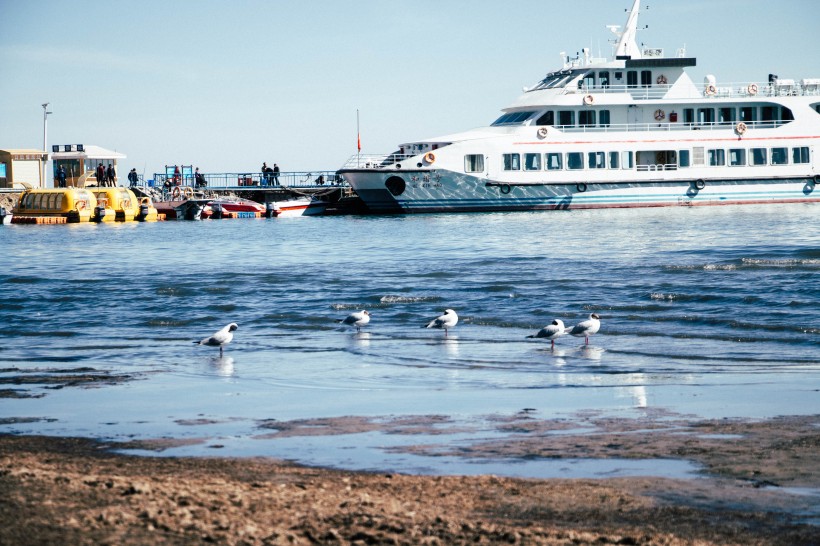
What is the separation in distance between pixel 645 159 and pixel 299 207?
19644 mm

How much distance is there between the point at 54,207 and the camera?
174 ft

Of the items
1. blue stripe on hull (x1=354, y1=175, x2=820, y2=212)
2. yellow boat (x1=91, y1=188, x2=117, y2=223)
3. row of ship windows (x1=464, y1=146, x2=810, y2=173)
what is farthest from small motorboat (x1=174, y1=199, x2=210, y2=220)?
row of ship windows (x1=464, y1=146, x2=810, y2=173)

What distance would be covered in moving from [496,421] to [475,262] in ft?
59.4

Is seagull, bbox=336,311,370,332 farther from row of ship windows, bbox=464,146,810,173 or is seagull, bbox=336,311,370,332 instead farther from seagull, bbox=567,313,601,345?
row of ship windows, bbox=464,146,810,173

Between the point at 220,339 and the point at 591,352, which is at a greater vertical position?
the point at 220,339

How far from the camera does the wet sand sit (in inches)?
214

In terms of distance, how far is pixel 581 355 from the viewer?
13414mm

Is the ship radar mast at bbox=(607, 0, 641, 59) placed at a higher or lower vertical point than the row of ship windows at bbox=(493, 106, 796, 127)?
higher

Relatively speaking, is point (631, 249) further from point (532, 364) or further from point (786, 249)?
point (532, 364)

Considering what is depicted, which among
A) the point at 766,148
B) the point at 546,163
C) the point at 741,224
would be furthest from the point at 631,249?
the point at 766,148

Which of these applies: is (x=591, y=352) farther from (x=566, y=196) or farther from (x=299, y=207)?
(x=299, y=207)

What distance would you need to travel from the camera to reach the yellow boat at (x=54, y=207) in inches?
2064

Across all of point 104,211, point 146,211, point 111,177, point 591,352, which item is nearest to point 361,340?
point 591,352

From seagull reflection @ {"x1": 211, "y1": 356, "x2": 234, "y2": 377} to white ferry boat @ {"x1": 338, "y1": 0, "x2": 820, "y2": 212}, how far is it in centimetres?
3583
